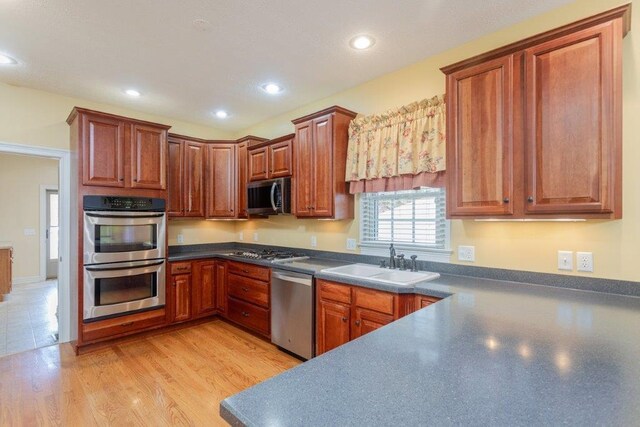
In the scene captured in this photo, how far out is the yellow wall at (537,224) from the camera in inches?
73.0

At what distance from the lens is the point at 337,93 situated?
350 centimetres

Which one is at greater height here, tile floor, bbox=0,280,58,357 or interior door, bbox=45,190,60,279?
interior door, bbox=45,190,60,279

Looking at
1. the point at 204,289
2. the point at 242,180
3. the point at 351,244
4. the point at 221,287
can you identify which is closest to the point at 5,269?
the point at 204,289

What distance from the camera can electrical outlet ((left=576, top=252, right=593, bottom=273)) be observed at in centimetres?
198

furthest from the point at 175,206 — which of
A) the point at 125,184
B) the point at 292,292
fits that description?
the point at 292,292

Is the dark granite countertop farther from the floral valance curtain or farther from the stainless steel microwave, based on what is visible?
the stainless steel microwave

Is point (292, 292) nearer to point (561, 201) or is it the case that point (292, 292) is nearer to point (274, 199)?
point (274, 199)

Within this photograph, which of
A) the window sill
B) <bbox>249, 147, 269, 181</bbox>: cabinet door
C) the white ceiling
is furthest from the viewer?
<bbox>249, 147, 269, 181</bbox>: cabinet door

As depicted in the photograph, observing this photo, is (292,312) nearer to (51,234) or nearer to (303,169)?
(303,169)

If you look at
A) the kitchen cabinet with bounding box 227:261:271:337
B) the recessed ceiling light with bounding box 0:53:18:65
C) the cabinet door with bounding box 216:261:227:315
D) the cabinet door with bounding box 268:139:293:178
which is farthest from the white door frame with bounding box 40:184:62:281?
the cabinet door with bounding box 268:139:293:178

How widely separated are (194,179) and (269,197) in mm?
1198

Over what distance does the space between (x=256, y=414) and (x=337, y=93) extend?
331 cm

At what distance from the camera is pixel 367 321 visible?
239 cm

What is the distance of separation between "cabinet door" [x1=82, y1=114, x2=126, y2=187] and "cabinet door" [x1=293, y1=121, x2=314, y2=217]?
1.84 meters
